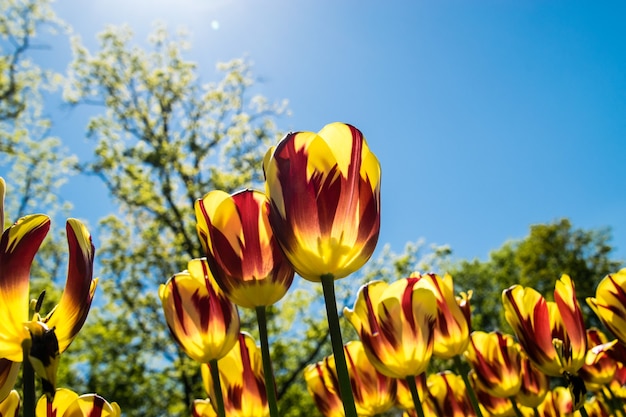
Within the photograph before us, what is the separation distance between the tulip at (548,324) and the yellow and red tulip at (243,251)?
29.8 inches

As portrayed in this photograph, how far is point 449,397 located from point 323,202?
115cm

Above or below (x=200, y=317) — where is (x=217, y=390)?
below

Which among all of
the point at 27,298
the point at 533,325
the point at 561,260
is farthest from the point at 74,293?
the point at 561,260

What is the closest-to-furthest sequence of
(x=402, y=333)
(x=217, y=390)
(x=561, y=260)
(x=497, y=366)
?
(x=217, y=390)
(x=402, y=333)
(x=497, y=366)
(x=561, y=260)

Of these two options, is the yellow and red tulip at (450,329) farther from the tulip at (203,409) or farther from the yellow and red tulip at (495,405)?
the tulip at (203,409)

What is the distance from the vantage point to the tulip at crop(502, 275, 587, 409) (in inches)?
48.2

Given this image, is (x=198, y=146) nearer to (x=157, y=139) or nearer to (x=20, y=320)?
(x=157, y=139)

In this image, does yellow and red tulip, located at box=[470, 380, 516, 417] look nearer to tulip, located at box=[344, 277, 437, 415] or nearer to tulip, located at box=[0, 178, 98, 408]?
tulip, located at box=[344, 277, 437, 415]

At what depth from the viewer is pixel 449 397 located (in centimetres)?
156

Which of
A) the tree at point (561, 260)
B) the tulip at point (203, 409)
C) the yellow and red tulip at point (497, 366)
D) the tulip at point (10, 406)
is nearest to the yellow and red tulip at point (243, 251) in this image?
the tulip at point (10, 406)

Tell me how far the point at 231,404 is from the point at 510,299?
751mm

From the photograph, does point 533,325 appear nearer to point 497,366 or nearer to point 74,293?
point 497,366

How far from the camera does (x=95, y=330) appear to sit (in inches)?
511

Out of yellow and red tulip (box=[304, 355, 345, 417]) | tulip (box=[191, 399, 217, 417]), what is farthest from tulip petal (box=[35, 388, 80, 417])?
yellow and red tulip (box=[304, 355, 345, 417])
